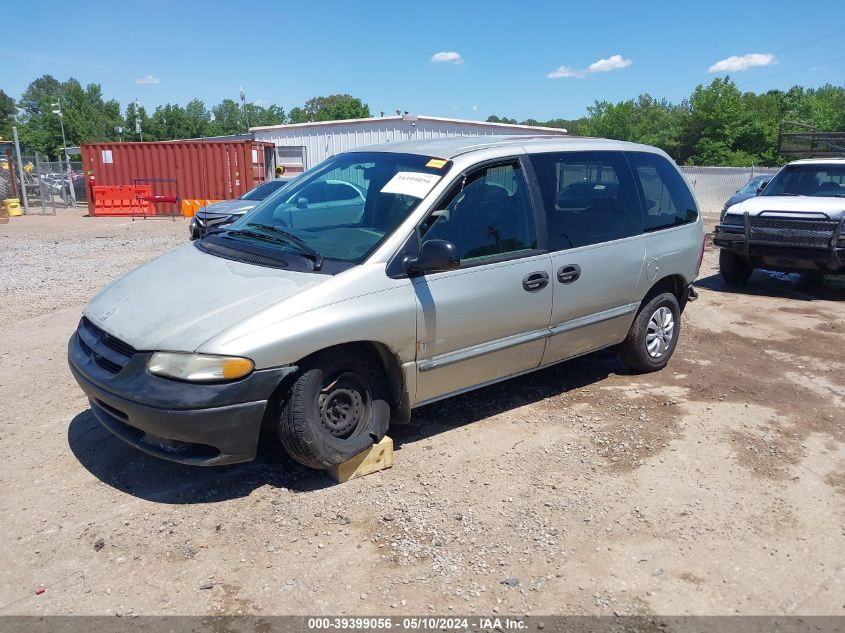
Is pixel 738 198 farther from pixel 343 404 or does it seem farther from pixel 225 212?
pixel 343 404

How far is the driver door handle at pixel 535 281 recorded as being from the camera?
445cm

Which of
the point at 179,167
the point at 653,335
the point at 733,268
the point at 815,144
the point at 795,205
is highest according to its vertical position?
the point at 815,144

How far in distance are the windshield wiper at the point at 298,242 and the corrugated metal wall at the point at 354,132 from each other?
26.5 m

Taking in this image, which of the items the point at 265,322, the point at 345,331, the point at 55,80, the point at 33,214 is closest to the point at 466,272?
the point at 345,331

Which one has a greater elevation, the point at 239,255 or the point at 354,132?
the point at 354,132

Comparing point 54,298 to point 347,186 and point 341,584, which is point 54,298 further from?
point 341,584

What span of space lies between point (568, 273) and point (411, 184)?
4.29 feet

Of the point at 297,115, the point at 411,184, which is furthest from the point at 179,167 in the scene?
the point at 297,115

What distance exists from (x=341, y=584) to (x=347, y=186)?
9.07 ft

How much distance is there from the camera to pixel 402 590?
3.03m

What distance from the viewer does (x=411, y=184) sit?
4250 mm

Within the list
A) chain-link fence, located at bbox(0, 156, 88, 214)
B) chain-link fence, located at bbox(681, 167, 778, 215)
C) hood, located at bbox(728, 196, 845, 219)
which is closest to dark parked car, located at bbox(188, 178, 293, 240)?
hood, located at bbox(728, 196, 845, 219)

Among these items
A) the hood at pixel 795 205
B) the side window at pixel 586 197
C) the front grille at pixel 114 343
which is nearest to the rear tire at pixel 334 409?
the front grille at pixel 114 343

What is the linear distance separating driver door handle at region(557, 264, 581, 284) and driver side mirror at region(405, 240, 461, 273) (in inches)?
42.5
